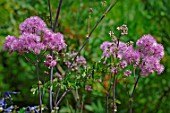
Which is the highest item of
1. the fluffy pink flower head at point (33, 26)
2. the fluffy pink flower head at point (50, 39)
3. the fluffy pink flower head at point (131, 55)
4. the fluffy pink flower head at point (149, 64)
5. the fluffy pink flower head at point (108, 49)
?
the fluffy pink flower head at point (33, 26)

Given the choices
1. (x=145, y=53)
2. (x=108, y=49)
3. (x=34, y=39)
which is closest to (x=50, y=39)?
→ (x=34, y=39)

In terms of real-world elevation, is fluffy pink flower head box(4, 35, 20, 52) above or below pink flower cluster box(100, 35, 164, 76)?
above

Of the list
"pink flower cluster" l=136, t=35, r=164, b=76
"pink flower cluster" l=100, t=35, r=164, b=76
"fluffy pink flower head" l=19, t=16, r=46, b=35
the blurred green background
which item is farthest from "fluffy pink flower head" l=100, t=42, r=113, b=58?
the blurred green background

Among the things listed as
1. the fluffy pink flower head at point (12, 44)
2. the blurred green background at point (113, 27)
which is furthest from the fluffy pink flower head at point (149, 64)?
the blurred green background at point (113, 27)

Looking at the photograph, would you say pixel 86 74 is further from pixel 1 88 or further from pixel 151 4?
pixel 1 88

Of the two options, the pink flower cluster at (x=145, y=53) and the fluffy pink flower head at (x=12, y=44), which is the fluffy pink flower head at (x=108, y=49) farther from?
the fluffy pink flower head at (x=12, y=44)

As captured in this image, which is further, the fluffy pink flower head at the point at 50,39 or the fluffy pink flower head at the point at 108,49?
the fluffy pink flower head at the point at 108,49

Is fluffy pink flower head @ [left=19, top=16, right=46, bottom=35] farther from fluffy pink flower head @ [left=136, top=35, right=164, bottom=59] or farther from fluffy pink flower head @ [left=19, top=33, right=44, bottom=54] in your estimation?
fluffy pink flower head @ [left=136, top=35, right=164, bottom=59]

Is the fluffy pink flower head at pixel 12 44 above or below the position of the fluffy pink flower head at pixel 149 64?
above

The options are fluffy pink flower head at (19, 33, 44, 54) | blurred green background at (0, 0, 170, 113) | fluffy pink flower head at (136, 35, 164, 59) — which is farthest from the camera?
blurred green background at (0, 0, 170, 113)
